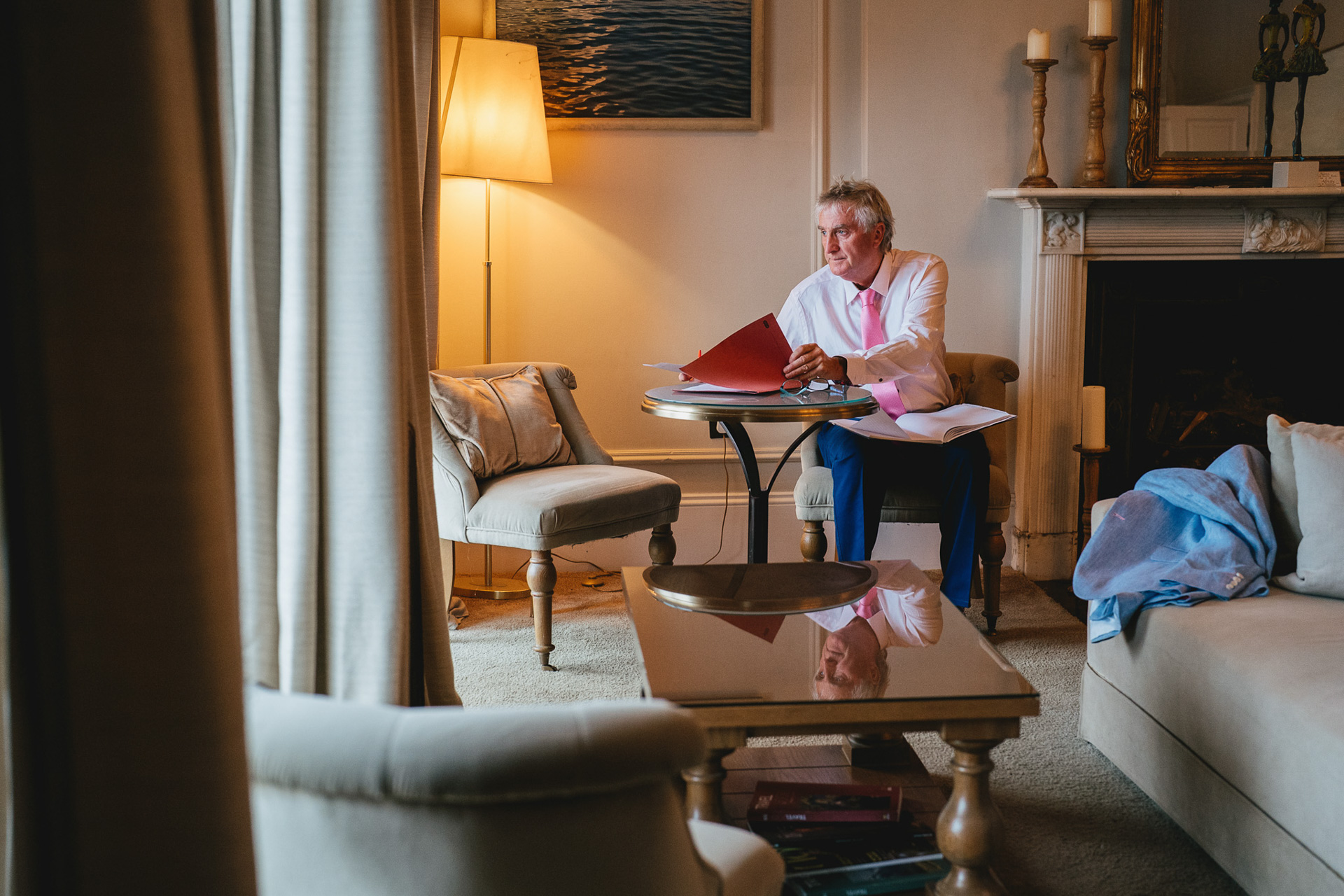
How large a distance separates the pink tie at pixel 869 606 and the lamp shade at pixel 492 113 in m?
2.04

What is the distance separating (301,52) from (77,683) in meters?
1.08

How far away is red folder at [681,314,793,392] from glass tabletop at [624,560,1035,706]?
0.79 meters

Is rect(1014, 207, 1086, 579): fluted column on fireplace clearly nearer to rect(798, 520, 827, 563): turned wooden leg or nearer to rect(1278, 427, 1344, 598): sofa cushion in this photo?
rect(798, 520, 827, 563): turned wooden leg

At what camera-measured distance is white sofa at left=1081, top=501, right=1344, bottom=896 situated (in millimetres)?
1571

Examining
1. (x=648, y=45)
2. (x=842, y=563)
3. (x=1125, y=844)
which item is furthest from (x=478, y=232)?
(x=1125, y=844)

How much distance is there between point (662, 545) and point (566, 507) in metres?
0.39

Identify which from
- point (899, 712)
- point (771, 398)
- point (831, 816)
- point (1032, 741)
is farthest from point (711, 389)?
point (899, 712)

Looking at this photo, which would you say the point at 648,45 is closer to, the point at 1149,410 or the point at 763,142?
the point at 763,142

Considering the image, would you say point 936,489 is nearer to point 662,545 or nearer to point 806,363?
point 806,363

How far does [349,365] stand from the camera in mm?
1508

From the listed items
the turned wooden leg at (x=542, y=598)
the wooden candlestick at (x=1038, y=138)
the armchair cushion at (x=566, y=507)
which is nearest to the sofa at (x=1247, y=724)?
the armchair cushion at (x=566, y=507)

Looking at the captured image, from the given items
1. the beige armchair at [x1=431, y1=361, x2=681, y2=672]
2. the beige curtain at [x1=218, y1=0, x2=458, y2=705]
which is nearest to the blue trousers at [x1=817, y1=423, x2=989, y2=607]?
the beige armchair at [x1=431, y1=361, x2=681, y2=672]

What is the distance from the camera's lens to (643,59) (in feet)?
12.6

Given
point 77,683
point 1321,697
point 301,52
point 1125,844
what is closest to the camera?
point 77,683
